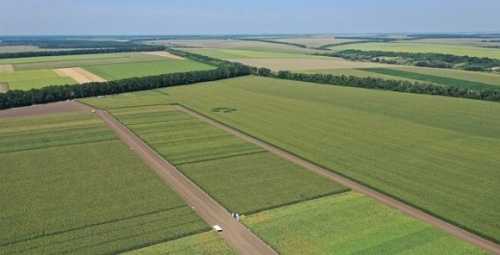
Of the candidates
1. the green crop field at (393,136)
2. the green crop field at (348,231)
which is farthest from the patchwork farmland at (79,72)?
the green crop field at (348,231)

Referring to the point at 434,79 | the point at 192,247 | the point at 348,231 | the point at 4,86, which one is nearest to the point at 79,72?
the point at 4,86

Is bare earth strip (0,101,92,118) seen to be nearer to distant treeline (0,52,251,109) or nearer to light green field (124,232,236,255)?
distant treeline (0,52,251,109)

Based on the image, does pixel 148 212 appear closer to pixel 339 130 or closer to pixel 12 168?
pixel 12 168

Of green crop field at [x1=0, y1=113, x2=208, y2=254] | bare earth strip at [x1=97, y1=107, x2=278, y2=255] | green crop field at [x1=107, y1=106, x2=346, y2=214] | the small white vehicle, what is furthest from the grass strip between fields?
the small white vehicle

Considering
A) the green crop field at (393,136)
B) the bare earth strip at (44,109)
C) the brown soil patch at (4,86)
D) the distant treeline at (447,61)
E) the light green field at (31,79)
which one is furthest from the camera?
the distant treeline at (447,61)

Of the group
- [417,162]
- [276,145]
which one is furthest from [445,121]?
[276,145]

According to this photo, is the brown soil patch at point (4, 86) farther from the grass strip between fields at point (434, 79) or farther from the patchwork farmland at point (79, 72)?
the grass strip between fields at point (434, 79)

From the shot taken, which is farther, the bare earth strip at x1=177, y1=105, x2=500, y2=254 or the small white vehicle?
the small white vehicle
